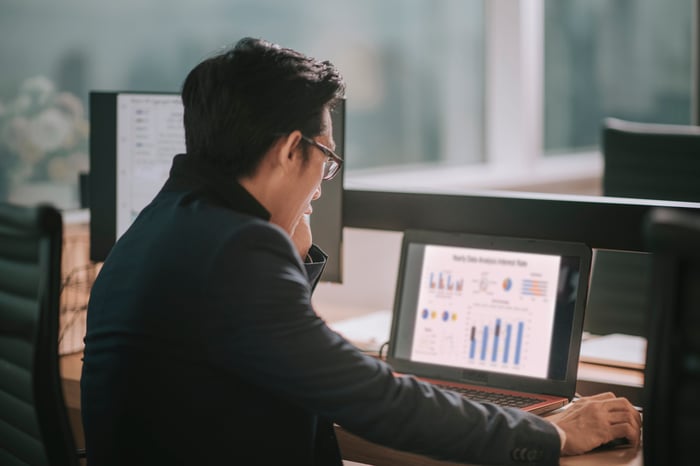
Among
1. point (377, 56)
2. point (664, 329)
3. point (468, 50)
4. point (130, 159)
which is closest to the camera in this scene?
point (664, 329)

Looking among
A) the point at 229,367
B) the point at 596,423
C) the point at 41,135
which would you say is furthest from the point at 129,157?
the point at 596,423

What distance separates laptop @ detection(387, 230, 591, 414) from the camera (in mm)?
1668

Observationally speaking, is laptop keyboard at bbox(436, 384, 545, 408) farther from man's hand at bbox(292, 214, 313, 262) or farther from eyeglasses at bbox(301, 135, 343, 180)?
eyeglasses at bbox(301, 135, 343, 180)

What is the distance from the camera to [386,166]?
4051mm

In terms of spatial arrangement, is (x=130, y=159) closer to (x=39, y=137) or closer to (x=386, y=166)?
(x=39, y=137)

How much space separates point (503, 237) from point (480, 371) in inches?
10.6

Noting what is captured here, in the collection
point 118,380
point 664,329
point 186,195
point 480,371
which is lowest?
point 480,371

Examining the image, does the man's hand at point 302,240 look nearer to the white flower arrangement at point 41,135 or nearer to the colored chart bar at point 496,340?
the colored chart bar at point 496,340

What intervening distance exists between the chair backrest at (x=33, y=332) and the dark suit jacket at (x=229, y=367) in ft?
0.18

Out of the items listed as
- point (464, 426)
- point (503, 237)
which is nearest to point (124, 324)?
point (464, 426)

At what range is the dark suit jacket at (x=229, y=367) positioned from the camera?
1141 mm

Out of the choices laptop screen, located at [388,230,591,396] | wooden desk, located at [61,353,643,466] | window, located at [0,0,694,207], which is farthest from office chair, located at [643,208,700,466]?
window, located at [0,0,694,207]

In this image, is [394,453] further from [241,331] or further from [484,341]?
[241,331]

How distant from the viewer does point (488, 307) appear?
5.72 ft
